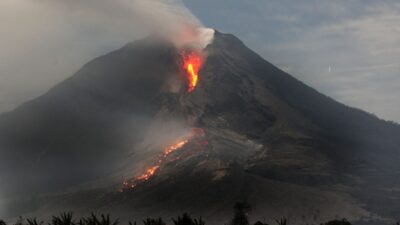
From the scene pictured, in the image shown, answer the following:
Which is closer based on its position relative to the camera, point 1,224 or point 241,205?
point 1,224

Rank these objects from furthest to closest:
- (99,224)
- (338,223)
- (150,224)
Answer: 1. (338,223)
2. (150,224)
3. (99,224)

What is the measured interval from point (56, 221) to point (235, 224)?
11724cm

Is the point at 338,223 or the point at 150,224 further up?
the point at 338,223

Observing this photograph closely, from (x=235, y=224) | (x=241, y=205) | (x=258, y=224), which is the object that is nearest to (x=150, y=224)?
(x=258, y=224)

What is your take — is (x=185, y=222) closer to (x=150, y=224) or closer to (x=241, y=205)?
(x=150, y=224)

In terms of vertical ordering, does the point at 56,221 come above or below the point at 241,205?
below

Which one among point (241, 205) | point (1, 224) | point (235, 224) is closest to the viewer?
point (1, 224)

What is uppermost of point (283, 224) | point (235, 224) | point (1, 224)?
point (235, 224)

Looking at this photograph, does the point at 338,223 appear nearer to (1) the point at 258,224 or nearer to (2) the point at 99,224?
(1) the point at 258,224

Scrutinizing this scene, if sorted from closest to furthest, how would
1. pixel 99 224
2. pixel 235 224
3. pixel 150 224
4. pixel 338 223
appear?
pixel 99 224
pixel 150 224
pixel 338 223
pixel 235 224

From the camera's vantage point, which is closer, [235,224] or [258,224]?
[258,224]

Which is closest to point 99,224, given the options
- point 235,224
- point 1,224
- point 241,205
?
point 1,224

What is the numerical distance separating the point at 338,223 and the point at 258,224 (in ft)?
37.2

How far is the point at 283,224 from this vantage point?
93.7 feet
